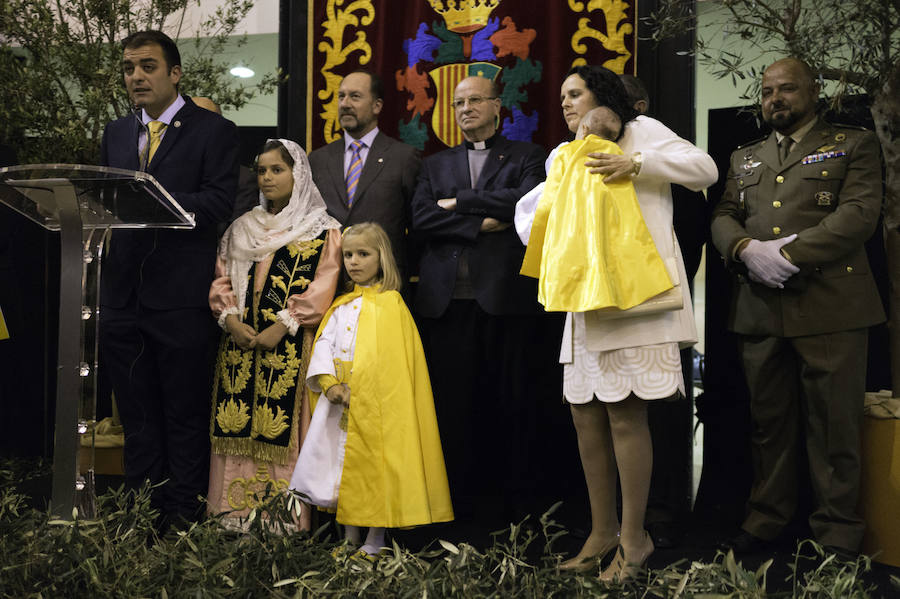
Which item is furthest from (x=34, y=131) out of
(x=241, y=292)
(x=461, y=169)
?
(x=461, y=169)

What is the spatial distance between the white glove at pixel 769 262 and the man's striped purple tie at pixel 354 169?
1584 millimetres

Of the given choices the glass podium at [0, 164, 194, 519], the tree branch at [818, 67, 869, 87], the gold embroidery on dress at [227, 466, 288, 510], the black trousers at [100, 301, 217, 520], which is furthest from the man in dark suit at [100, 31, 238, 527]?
the tree branch at [818, 67, 869, 87]

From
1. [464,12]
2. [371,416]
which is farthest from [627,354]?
[464,12]

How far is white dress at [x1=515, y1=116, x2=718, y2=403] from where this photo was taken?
109 inches

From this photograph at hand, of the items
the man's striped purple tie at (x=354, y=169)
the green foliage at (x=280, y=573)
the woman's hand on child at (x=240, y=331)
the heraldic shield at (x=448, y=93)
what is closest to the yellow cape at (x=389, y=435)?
the woman's hand on child at (x=240, y=331)

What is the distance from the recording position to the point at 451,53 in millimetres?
4441

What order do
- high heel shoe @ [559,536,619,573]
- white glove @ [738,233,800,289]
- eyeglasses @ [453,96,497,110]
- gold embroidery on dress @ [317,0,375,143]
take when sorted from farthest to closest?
gold embroidery on dress @ [317,0,375,143]
eyeglasses @ [453,96,497,110]
white glove @ [738,233,800,289]
high heel shoe @ [559,536,619,573]

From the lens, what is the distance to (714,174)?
9.53ft

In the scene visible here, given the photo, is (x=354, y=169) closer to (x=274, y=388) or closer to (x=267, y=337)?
(x=267, y=337)

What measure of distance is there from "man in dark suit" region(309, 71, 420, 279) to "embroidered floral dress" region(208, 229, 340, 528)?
12.5 inches

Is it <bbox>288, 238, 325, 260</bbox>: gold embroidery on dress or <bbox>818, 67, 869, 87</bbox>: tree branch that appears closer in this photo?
<bbox>818, 67, 869, 87</bbox>: tree branch

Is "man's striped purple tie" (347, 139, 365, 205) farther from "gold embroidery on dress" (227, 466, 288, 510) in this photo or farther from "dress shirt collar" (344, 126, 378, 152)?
"gold embroidery on dress" (227, 466, 288, 510)

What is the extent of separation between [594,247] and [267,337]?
1.32 meters

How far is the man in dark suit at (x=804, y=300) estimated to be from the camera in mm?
3211
